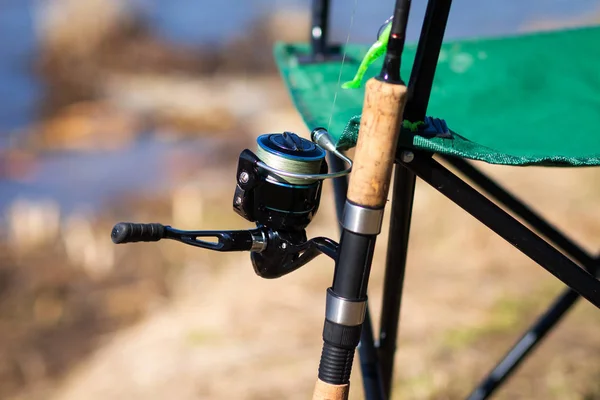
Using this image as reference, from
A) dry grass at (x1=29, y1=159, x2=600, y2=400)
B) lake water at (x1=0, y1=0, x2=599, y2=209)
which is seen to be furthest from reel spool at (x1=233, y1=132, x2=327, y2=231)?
lake water at (x1=0, y1=0, x2=599, y2=209)

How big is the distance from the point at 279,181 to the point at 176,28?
31.2 ft

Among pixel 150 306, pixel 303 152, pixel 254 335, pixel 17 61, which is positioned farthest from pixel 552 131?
pixel 17 61

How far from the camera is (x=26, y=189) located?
6867mm

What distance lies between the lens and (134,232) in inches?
43.3

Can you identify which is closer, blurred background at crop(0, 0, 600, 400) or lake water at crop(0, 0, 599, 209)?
blurred background at crop(0, 0, 600, 400)

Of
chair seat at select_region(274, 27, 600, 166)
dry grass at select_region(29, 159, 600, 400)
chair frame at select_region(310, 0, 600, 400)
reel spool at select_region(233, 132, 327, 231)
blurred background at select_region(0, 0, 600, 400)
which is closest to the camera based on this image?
chair frame at select_region(310, 0, 600, 400)

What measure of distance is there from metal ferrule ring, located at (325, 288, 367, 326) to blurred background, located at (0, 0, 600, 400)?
2043 millimetres

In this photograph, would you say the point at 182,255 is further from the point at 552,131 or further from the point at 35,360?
the point at 552,131

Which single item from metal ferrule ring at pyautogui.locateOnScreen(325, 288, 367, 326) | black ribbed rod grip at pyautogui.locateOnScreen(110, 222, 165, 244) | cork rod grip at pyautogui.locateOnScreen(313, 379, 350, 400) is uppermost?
black ribbed rod grip at pyautogui.locateOnScreen(110, 222, 165, 244)

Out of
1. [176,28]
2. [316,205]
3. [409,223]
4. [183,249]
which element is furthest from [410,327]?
[176,28]

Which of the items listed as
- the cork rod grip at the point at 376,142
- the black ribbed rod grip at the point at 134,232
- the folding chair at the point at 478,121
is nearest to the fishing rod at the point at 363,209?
the cork rod grip at the point at 376,142

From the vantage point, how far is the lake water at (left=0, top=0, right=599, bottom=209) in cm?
713

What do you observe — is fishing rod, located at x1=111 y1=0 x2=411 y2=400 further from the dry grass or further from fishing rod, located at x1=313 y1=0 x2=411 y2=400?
the dry grass

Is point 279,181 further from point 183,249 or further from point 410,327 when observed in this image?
point 183,249
